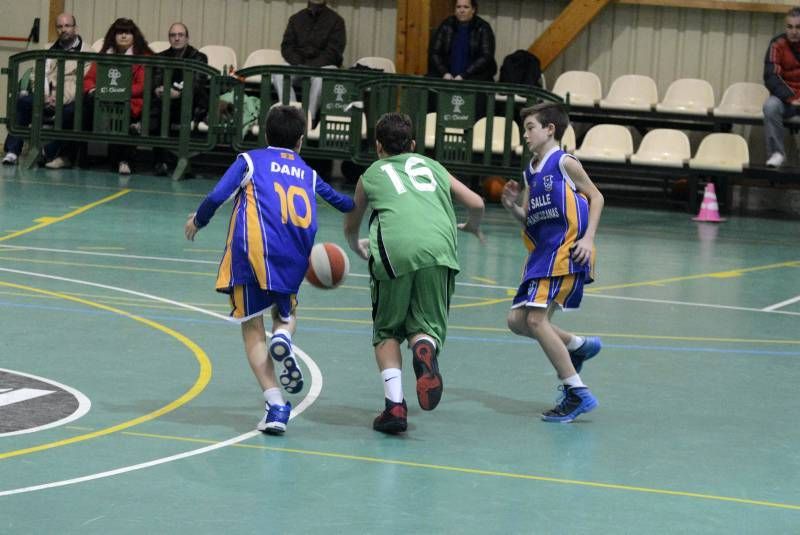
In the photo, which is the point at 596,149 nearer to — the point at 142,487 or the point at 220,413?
the point at 220,413

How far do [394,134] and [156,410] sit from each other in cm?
183

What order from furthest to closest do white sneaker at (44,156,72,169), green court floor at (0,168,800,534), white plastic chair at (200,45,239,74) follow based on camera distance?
white plastic chair at (200,45,239,74), white sneaker at (44,156,72,169), green court floor at (0,168,800,534)

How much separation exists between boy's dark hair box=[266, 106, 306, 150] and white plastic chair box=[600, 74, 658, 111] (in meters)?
12.4

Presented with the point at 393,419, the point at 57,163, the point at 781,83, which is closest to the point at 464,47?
the point at 781,83

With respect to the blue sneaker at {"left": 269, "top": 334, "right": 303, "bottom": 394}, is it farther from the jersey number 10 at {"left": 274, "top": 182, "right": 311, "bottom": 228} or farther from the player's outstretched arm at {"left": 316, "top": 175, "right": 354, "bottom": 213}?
the player's outstretched arm at {"left": 316, "top": 175, "right": 354, "bottom": 213}

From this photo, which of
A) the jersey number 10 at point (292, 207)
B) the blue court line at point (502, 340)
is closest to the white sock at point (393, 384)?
the jersey number 10 at point (292, 207)

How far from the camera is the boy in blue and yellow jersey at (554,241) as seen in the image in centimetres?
762

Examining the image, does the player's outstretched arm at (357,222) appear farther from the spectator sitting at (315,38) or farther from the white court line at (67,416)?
the spectator sitting at (315,38)

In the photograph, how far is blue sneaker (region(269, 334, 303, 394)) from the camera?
22.7 feet

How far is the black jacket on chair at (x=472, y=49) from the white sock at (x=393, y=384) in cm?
1215

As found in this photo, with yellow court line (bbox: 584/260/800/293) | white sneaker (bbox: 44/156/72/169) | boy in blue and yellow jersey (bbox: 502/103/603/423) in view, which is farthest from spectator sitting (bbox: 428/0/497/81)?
boy in blue and yellow jersey (bbox: 502/103/603/423)

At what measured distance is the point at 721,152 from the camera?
18766mm

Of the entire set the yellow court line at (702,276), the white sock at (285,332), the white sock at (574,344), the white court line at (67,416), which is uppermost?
the white sock at (285,332)

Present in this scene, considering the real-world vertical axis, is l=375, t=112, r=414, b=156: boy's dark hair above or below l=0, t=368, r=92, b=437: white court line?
above
